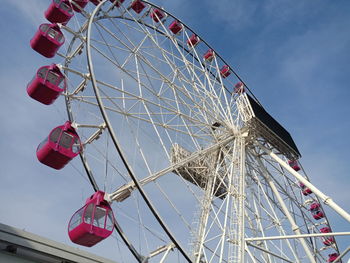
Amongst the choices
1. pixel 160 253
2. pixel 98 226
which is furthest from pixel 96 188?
pixel 160 253

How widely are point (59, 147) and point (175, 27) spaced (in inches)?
387

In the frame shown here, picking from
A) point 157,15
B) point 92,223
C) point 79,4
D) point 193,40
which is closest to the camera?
point 92,223

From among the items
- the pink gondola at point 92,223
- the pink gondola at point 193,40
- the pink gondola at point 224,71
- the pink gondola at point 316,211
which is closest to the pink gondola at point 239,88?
the pink gondola at point 224,71

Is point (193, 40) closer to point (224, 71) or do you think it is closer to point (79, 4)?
point (224, 71)

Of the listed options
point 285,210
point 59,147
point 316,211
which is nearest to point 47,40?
point 59,147

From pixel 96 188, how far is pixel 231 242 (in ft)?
15.1

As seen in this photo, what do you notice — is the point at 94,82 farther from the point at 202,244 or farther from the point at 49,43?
the point at 202,244

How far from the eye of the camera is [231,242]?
12133mm

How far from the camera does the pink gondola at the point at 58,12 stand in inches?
552

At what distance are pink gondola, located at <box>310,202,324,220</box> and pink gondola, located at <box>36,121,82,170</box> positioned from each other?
50.9ft

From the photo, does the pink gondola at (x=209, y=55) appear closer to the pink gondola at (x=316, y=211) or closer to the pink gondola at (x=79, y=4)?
the pink gondola at (x=79, y=4)

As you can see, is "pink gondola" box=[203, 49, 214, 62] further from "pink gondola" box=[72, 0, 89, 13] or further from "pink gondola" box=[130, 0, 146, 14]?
"pink gondola" box=[72, 0, 89, 13]

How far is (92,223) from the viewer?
9.20m

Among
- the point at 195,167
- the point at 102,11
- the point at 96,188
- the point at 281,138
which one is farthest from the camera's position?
the point at 281,138
